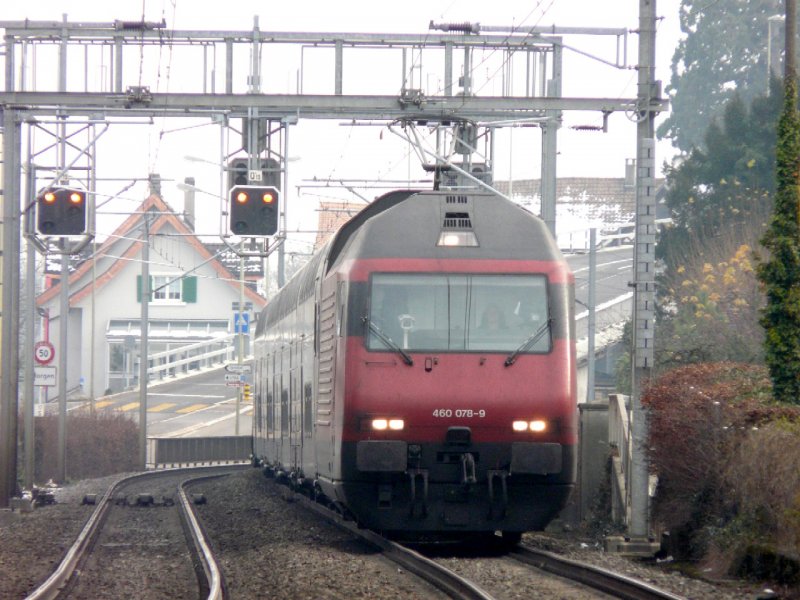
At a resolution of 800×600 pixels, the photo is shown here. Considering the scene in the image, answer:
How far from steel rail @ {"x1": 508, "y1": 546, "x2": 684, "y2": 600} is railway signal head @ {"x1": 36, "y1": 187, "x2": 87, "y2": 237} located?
977cm

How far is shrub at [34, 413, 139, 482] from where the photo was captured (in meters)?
38.3

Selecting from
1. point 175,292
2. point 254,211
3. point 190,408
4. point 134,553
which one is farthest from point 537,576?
point 175,292

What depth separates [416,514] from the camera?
12.9 meters

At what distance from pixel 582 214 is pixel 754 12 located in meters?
14.3

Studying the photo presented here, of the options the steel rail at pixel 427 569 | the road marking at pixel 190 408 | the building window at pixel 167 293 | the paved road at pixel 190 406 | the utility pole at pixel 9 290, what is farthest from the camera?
the building window at pixel 167 293

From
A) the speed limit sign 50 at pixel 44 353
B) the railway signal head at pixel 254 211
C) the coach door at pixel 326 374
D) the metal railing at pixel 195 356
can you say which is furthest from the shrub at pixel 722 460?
the metal railing at pixel 195 356

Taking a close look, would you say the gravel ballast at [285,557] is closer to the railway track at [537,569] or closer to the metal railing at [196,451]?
the railway track at [537,569]

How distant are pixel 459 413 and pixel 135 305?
56930 millimetres

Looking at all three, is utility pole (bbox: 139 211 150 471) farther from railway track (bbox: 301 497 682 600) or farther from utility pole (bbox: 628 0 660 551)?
railway track (bbox: 301 497 682 600)

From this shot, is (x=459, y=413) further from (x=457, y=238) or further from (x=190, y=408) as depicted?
(x=190, y=408)

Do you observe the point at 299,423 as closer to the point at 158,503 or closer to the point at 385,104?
the point at 385,104

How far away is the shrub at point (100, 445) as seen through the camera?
3831 centimetres

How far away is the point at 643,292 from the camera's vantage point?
14398 mm

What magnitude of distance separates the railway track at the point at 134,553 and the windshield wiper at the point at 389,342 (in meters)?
2.69
